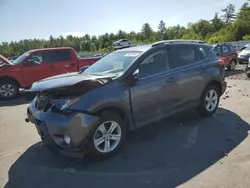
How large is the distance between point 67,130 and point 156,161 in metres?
1.41

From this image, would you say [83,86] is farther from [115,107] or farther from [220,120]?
[220,120]

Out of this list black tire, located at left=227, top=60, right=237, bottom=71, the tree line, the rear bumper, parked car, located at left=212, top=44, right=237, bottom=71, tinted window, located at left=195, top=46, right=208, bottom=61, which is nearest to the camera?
the rear bumper

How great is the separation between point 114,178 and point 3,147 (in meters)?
2.61

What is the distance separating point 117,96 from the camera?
14.4 feet

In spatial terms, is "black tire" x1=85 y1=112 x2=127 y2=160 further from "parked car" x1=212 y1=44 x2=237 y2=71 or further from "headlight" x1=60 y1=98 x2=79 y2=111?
"parked car" x1=212 y1=44 x2=237 y2=71

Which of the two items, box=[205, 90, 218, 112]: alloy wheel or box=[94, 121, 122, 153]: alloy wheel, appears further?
box=[205, 90, 218, 112]: alloy wheel

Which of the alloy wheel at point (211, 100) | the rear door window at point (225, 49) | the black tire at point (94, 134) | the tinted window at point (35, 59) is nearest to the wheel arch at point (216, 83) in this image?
the alloy wheel at point (211, 100)

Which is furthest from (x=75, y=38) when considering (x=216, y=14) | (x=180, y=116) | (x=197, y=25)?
(x=180, y=116)

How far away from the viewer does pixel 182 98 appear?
18.1ft

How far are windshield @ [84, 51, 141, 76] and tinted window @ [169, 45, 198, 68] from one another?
77 centimetres

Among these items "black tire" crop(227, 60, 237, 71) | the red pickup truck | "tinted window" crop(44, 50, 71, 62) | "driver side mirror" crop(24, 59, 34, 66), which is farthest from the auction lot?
"black tire" crop(227, 60, 237, 71)

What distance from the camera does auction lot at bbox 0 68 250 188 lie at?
12.2 ft

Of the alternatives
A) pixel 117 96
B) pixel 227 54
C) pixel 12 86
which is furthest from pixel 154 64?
pixel 227 54

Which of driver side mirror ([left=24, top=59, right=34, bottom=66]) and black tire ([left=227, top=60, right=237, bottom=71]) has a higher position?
driver side mirror ([left=24, top=59, right=34, bottom=66])
